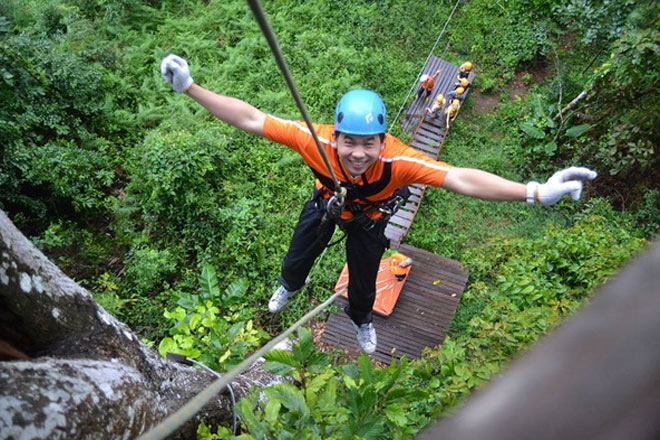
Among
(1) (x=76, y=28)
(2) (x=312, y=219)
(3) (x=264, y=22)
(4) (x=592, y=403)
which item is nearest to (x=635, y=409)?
→ (4) (x=592, y=403)

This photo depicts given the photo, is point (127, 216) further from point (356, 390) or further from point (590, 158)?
point (590, 158)

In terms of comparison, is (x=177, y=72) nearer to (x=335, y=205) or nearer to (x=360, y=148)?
(x=360, y=148)

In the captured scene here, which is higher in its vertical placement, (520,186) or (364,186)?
(520,186)

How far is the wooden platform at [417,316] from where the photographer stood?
636cm

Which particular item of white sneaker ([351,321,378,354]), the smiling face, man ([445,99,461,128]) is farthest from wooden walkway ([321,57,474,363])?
the smiling face

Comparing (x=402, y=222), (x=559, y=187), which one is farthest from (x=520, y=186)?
(x=402, y=222)

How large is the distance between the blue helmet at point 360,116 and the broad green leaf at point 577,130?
5.87 metres

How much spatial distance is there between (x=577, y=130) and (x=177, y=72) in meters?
7.00

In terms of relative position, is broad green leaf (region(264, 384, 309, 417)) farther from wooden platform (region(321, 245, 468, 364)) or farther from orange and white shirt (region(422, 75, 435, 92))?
orange and white shirt (region(422, 75, 435, 92))

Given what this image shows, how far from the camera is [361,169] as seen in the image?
357 centimetres

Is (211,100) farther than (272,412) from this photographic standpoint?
Yes

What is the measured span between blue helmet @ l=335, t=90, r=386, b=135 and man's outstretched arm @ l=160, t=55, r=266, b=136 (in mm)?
583

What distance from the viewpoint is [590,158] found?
805 centimetres

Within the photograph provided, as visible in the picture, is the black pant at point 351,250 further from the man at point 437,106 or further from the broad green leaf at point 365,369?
the man at point 437,106
